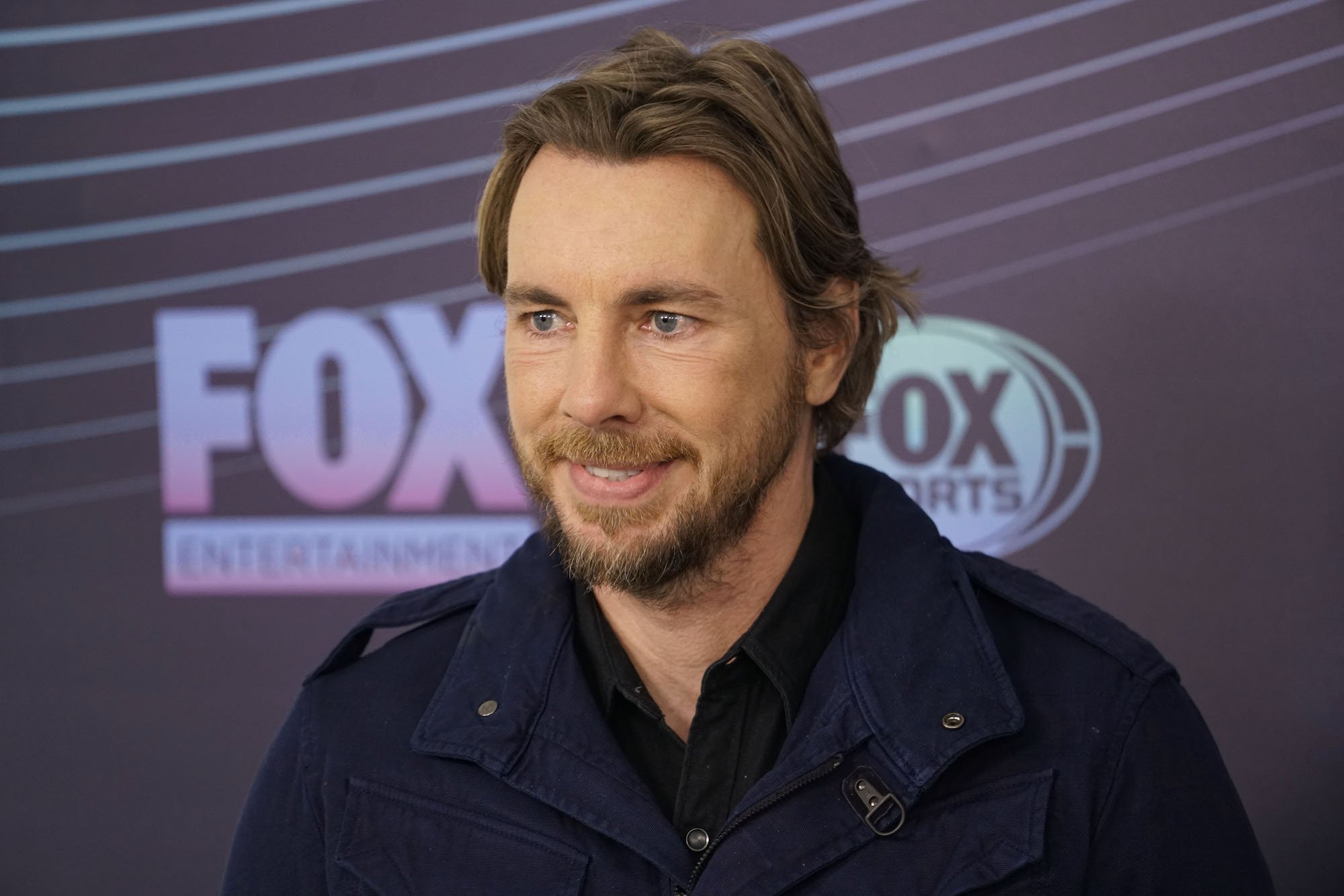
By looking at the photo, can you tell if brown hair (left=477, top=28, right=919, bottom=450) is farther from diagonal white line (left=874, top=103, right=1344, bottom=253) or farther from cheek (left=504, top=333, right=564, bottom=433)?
diagonal white line (left=874, top=103, right=1344, bottom=253)

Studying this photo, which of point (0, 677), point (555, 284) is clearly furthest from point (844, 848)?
point (0, 677)

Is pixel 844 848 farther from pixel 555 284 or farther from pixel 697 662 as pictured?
pixel 555 284

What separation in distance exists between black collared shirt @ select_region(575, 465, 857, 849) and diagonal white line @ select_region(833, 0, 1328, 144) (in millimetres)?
1070

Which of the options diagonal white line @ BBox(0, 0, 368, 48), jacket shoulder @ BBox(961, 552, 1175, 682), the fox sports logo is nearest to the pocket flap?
jacket shoulder @ BBox(961, 552, 1175, 682)

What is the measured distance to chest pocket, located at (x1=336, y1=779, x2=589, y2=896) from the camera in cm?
129

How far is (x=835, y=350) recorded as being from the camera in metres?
1.61

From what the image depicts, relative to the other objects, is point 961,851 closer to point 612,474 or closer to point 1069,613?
point 1069,613

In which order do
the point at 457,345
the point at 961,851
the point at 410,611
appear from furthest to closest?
1. the point at 457,345
2. the point at 410,611
3. the point at 961,851

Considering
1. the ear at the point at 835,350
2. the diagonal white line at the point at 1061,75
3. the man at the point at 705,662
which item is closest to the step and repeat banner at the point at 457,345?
the diagonal white line at the point at 1061,75

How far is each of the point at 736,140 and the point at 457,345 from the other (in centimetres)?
115

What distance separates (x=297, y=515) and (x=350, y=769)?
1.19 metres

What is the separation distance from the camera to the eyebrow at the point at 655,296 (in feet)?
4.34

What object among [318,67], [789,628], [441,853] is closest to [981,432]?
[789,628]

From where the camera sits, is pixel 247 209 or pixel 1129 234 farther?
pixel 247 209
